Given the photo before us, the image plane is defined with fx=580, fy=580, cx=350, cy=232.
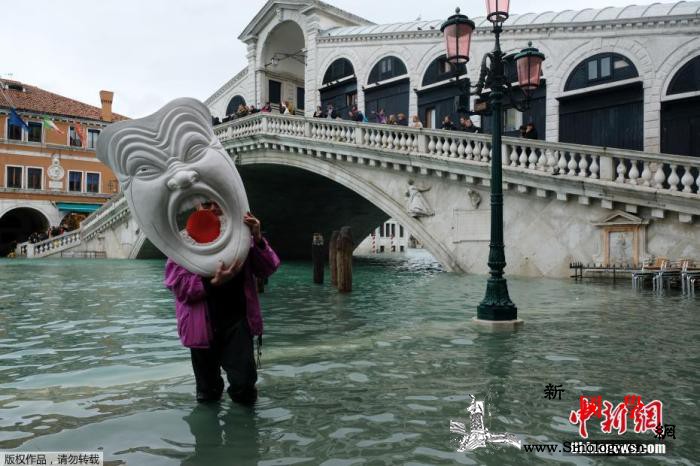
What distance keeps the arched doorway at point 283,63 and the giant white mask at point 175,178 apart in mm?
23420

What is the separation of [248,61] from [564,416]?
88.0 feet

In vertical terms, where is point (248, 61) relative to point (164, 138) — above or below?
above

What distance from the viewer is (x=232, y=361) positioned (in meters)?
3.47

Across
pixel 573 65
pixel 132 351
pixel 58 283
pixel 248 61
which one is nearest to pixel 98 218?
pixel 248 61

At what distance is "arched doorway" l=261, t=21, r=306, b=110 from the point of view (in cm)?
2698

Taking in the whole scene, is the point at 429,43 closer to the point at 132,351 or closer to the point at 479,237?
the point at 479,237

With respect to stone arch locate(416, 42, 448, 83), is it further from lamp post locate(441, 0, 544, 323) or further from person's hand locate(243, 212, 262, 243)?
person's hand locate(243, 212, 262, 243)

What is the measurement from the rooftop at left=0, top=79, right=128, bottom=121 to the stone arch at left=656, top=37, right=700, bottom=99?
3219cm

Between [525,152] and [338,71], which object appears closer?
[525,152]

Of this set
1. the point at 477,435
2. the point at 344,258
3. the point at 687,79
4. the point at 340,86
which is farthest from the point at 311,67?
the point at 477,435

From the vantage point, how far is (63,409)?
3.84m

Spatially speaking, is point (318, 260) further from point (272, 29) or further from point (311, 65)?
point (272, 29)

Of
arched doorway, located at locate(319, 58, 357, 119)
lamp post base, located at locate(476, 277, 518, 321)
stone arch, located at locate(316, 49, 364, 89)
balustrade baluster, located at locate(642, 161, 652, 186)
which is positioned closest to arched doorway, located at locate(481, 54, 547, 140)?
balustrade baluster, located at locate(642, 161, 652, 186)

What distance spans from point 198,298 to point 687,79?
14291 mm
